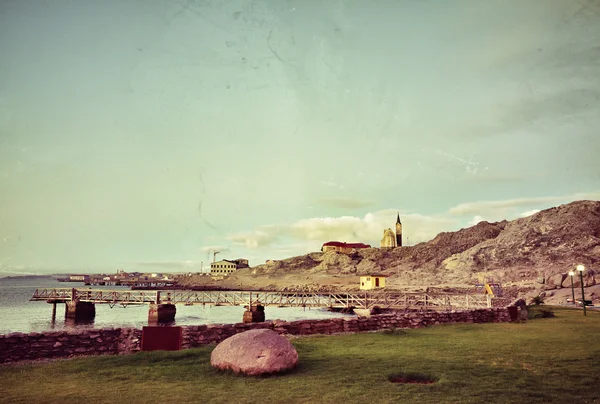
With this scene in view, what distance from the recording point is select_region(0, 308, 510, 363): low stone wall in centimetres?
1232

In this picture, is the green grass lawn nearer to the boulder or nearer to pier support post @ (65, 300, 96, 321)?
the boulder

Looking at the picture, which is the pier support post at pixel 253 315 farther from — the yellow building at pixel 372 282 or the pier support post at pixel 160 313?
the yellow building at pixel 372 282

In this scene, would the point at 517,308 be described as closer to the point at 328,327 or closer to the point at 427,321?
the point at 427,321

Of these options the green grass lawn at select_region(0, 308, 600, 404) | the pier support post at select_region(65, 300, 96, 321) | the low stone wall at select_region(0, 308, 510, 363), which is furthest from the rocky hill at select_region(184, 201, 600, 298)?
the pier support post at select_region(65, 300, 96, 321)

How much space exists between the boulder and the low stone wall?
423cm

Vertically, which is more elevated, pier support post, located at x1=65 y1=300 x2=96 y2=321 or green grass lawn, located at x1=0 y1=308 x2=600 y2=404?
green grass lawn, located at x1=0 y1=308 x2=600 y2=404

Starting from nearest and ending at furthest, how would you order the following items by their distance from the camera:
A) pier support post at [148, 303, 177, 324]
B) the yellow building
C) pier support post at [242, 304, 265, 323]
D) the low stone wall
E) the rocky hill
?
the low stone wall
pier support post at [242, 304, 265, 323]
pier support post at [148, 303, 177, 324]
the yellow building
the rocky hill

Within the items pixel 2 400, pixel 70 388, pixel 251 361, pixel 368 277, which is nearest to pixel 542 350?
pixel 251 361

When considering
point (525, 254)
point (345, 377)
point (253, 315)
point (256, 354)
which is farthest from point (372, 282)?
point (256, 354)

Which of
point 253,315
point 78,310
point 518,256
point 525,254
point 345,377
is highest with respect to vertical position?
point 525,254

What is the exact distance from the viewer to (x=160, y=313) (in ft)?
188

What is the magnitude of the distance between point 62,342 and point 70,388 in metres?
4.20

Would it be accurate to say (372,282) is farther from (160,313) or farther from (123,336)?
(123,336)

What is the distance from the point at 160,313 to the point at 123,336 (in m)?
46.9
